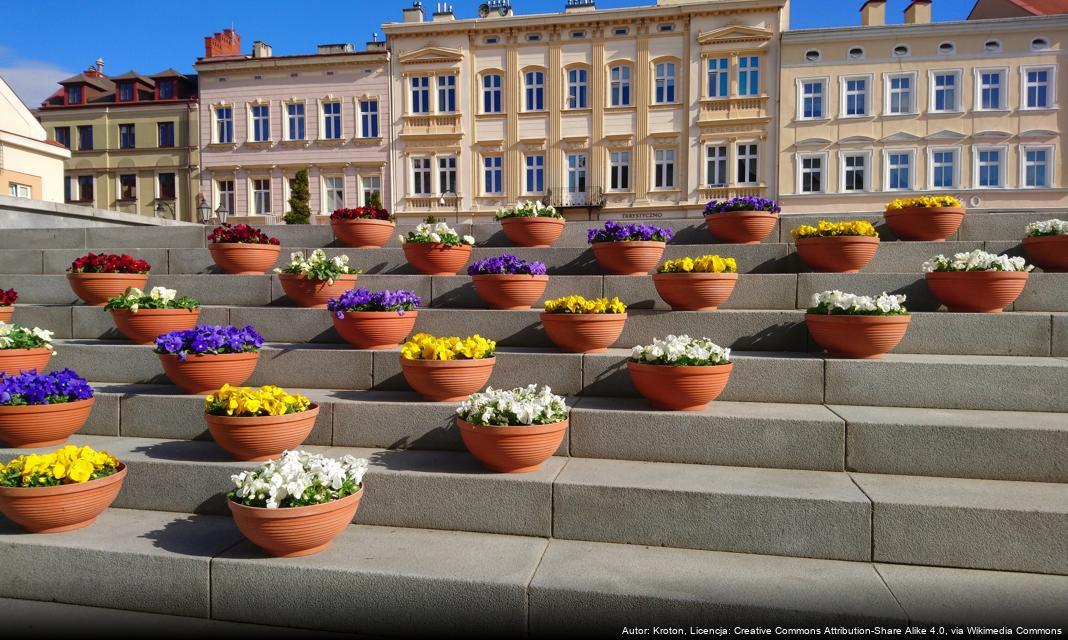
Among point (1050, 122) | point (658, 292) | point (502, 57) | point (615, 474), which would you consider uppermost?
point (502, 57)

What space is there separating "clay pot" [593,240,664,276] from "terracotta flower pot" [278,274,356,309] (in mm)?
2534

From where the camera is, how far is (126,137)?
36.7 metres

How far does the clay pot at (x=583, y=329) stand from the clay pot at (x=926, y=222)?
3656 mm

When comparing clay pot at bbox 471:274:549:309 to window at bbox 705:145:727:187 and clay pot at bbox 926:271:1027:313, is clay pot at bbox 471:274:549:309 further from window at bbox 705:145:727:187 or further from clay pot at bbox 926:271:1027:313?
window at bbox 705:145:727:187

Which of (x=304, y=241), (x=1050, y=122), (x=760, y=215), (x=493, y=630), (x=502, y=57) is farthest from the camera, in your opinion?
(x=502, y=57)

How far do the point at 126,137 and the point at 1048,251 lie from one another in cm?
4299

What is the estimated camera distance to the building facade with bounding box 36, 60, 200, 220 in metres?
35.2

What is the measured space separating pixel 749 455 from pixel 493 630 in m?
1.98

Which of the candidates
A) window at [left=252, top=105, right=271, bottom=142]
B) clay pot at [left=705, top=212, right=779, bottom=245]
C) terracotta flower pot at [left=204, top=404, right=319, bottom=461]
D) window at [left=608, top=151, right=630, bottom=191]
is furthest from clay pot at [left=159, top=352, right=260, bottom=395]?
window at [left=252, top=105, right=271, bottom=142]

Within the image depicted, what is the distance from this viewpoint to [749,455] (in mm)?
4117

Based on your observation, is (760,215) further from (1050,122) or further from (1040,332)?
(1050,122)

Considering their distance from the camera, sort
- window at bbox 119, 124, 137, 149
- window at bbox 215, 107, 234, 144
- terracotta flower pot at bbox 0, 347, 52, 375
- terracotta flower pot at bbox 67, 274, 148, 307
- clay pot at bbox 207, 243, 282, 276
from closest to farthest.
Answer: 1. terracotta flower pot at bbox 0, 347, 52, 375
2. terracotta flower pot at bbox 67, 274, 148, 307
3. clay pot at bbox 207, 243, 282, 276
4. window at bbox 215, 107, 234, 144
5. window at bbox 119, 124, 137, 149

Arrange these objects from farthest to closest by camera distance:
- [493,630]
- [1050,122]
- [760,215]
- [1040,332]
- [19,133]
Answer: [1050,122] < [19,133] < [760,215] < [1040,332] < [493,630]

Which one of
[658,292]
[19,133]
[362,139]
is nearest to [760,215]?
[658,292]
